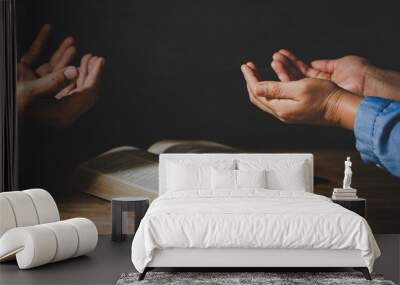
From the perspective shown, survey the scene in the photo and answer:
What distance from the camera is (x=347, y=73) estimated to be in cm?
789

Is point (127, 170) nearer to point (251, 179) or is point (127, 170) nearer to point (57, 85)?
point (57, 85)

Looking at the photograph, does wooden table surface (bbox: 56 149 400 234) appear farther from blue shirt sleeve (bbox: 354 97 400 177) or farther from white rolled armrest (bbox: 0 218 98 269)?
white rolled armrest (bbox: 0 218 98 269)

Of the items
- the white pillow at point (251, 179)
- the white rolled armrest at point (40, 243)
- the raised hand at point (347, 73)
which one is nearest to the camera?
the white rolled armrest at point (40, 243)

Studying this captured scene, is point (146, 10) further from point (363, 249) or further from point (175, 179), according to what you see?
point (363, 249)

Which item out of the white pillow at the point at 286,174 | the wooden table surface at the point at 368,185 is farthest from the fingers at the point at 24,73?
the white pillow at the point at 286,174

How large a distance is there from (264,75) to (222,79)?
51 cm

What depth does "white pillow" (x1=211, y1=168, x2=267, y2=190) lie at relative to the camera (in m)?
6.90

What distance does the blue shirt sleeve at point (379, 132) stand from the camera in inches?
304

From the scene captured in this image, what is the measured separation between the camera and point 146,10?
7.96 meters

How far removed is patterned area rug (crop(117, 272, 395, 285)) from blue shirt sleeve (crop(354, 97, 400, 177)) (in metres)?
2.75

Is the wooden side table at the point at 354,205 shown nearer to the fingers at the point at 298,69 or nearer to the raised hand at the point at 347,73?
the raised hand at the point at 347,73

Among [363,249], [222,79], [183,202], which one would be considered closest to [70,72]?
[222,79]

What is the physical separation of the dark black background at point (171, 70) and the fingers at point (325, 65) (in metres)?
0.09

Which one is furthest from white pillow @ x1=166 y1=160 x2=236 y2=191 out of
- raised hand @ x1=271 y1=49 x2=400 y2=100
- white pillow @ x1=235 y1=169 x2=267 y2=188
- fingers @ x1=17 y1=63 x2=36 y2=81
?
fingers @ x1=17 y1=63 x2=36 y2=81
